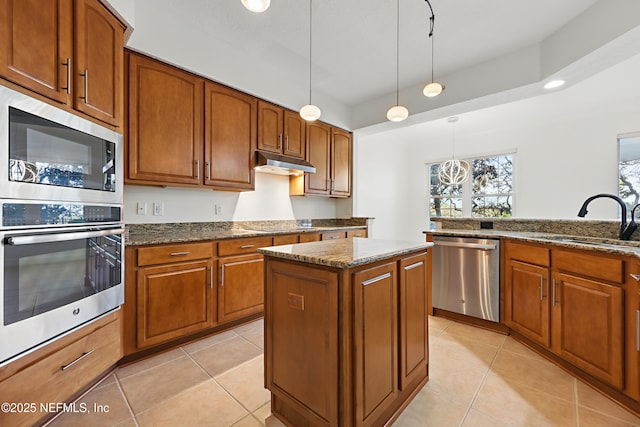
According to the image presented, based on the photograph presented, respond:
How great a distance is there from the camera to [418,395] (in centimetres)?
172

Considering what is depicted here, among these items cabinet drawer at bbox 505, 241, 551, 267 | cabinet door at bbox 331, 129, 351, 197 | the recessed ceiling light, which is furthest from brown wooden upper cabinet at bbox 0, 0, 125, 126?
the recessed ceiling light

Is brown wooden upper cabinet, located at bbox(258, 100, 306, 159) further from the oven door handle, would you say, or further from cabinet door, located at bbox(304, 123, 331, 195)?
the oven door handle

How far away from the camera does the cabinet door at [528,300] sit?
2.12 metres

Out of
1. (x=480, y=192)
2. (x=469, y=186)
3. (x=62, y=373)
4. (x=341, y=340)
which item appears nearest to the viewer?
(x=341, y=340)

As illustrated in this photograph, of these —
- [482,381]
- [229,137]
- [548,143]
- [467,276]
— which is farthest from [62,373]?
[548,143]

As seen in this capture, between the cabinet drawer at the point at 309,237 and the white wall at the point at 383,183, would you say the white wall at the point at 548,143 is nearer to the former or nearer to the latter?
the white wall at the point at 383,183

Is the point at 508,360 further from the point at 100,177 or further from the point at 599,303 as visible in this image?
the point at 100,177

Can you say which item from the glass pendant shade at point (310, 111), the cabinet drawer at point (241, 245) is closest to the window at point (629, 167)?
the glass pendant shade at point (310, 111)

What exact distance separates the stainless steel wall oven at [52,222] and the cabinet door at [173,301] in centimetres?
28

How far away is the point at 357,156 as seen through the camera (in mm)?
4574

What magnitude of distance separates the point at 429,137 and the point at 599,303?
5.03 metres

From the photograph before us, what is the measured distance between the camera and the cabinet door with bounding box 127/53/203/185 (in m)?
2.23

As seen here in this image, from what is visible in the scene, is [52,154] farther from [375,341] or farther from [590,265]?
[590,265]

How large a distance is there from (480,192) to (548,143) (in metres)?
1.42
